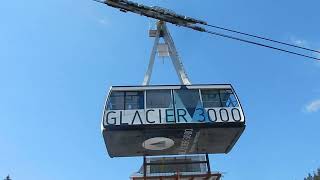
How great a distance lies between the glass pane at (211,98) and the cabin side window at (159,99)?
1550 millimetres

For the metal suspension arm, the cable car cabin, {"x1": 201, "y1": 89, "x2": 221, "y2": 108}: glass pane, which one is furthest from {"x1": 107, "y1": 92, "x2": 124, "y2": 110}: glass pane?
{"x1": 201, "y1": 89, "x2": 221, "y2": 108}: glass pane

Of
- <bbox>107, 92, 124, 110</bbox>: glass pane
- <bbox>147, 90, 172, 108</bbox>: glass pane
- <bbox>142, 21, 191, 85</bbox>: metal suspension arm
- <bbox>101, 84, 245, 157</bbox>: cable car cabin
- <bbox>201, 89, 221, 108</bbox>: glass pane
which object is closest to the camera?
<bbox>101, 84, 245, 157</bbox>: cable car cabin

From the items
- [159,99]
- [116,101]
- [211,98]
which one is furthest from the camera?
[211,98]

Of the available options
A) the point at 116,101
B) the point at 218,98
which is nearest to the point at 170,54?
the point at 218,98

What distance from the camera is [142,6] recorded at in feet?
63.9

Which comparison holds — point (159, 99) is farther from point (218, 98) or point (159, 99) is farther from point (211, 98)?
point (218, 98)

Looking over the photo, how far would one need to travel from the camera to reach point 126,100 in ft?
60.4

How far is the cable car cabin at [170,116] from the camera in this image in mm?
17859

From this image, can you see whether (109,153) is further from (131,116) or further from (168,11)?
(168,11)

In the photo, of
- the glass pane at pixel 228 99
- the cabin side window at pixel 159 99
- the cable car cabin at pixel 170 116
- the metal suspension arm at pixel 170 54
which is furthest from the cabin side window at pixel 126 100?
the glass pane at pixel 228 99

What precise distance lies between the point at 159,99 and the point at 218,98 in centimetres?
269

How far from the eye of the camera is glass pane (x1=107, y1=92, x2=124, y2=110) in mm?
18156

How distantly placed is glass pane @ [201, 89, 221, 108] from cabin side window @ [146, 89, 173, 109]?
1550mm

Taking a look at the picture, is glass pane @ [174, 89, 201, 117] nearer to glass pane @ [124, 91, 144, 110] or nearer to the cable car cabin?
the cable car cabin
